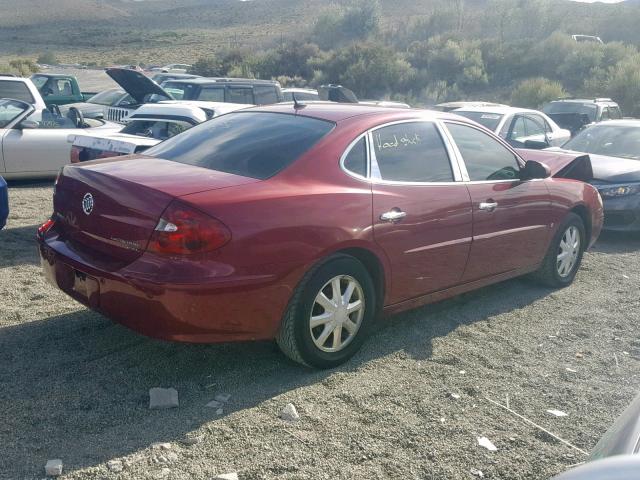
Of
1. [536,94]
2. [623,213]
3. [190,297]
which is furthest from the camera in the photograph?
[536,94]

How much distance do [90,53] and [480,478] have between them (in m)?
60.3

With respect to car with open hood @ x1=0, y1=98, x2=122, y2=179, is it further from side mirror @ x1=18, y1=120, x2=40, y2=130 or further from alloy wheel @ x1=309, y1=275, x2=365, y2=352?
alloy wheel @ x1=309, y1=275, x2=365, y2=352

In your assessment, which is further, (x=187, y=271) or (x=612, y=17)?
(x=612, y=17)

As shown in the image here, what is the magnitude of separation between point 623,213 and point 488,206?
414cm

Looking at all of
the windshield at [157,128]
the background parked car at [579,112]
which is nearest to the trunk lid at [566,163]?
the windshield at [157,128]

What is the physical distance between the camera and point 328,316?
13.8 feet

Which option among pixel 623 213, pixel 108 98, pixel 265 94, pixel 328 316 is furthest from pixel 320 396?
pixel 108 98

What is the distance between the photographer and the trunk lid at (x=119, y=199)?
148 inches

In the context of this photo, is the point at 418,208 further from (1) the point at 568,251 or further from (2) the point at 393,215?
(1) the point at 568,251

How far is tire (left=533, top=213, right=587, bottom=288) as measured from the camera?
6207mm

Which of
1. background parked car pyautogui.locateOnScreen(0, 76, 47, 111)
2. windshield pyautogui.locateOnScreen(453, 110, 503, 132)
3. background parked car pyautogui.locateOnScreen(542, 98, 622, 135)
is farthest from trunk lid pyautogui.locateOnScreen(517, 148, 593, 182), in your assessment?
background parked car pyautogui.locateOnScreen(0, 76, 47, 111)

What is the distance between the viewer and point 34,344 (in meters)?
4.47

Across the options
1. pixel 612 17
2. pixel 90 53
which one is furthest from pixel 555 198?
pixel 90 53

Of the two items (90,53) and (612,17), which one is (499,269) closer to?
(612,17)
